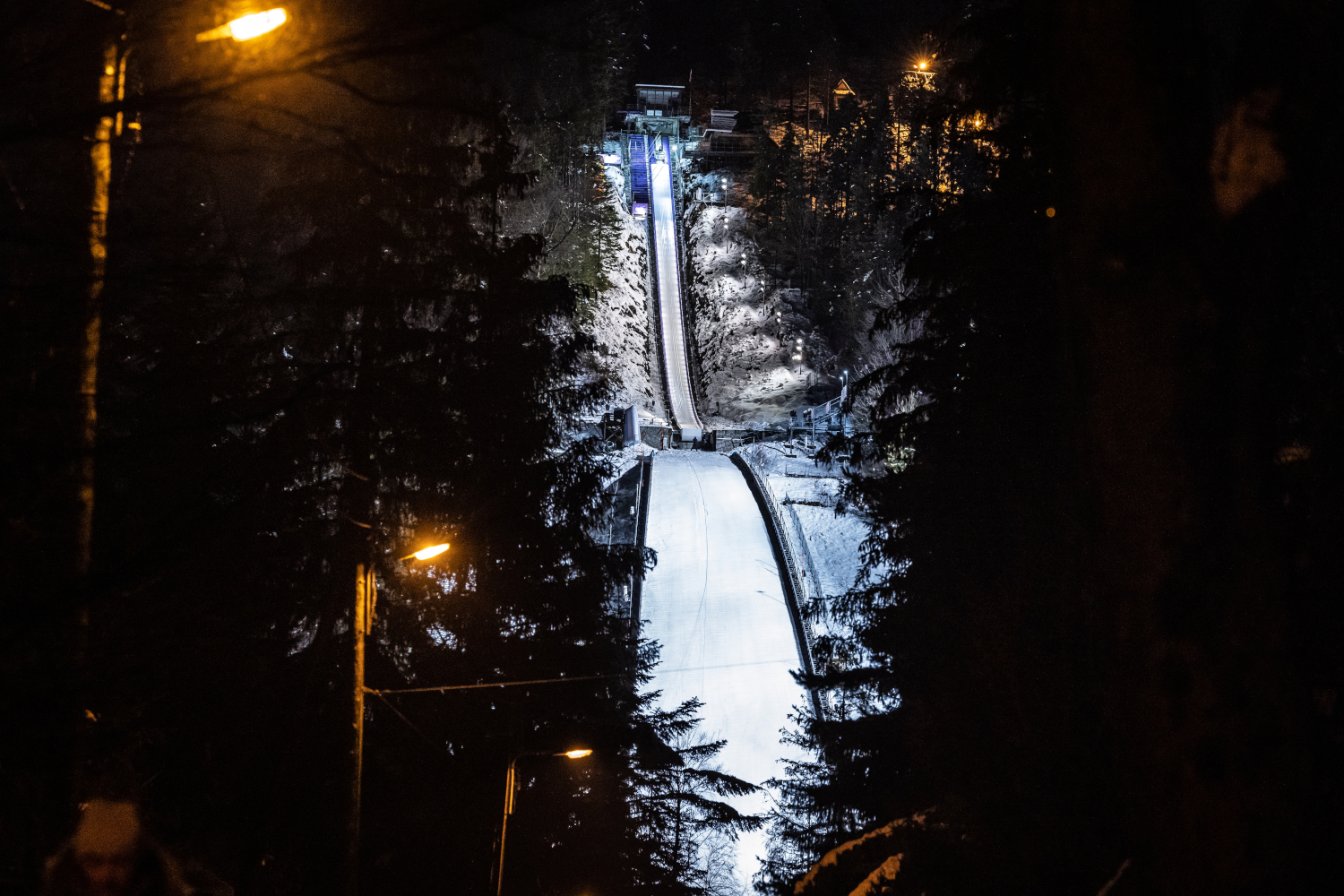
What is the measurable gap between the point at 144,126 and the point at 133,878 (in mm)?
3246

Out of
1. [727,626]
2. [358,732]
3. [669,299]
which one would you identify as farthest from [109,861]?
[669,299]

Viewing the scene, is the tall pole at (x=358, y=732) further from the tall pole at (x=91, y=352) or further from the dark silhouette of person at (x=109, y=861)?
the dark silhouette of person at (x=109, y=861)

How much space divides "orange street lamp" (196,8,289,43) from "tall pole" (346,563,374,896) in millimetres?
5440

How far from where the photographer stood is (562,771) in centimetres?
1537

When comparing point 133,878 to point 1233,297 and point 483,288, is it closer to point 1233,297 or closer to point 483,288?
point 1233,297

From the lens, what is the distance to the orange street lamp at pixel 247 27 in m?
3.24

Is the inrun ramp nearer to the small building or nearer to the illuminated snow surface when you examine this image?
the small building

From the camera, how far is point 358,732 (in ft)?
24.8

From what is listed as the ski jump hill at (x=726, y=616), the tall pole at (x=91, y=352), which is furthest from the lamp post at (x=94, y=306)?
the ski jump hill at (x=726, y=616)

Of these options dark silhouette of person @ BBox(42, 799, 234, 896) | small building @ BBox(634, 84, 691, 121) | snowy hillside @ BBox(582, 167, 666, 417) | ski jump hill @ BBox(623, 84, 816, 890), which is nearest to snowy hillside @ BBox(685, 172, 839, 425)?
snowy hillside @ BBox(582, 167, 666, 417)

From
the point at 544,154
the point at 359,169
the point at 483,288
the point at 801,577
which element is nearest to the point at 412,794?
the point at 483,288

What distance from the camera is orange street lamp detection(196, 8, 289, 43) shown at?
3240 mm

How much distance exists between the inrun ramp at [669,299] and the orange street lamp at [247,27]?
4040cm

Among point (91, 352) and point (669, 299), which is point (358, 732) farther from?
point (669, 299)
